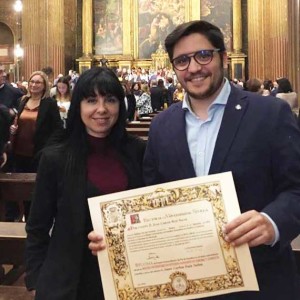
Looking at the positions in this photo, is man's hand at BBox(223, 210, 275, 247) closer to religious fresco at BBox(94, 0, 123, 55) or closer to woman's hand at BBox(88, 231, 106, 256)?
woman's hand at BBox(88, 231, 106, 256)

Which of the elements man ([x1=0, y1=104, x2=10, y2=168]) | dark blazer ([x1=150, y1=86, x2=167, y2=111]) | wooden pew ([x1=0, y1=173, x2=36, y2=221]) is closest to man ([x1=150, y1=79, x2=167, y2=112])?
dark blazer ([x1=150, y1=86, x2=167, y2=111])

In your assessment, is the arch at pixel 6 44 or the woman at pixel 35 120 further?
the arch at pixel 6 44

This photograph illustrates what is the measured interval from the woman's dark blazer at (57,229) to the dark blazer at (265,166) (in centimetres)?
39

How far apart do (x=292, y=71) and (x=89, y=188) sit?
31.5ft

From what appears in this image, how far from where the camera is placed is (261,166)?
1522 millimetres

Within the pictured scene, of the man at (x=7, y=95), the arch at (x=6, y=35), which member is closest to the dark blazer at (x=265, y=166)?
the man at (x=7, y=95)

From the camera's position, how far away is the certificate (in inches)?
56.4

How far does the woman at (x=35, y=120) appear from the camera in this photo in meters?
4.84

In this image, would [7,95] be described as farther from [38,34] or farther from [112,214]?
[38,34]

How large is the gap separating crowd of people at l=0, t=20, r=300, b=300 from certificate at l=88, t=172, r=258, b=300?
0.20 ft

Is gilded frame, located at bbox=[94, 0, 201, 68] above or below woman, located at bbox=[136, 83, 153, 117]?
above

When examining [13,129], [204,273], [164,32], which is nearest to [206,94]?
[204,273]

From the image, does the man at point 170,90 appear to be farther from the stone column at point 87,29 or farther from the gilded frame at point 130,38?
the stone column at point 87,29

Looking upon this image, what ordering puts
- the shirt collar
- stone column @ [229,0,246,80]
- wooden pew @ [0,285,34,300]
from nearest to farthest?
the shirt collar
wooden pew @ [0,285,34,300]
stone column @ [229,0,246,80]
